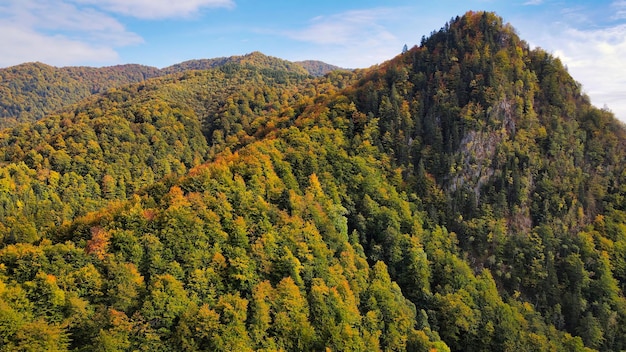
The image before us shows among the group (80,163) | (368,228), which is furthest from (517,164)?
(80,163)

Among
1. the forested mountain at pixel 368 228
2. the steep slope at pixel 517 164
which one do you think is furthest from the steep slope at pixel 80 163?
the steep slope at pixel 517 164

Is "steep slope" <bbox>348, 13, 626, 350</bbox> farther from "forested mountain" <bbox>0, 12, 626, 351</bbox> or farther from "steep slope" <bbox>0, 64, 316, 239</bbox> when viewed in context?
"steep slope" <bbox>0, 64, 316, 239</bbox>

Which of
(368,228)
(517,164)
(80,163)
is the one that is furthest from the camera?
(80,163)

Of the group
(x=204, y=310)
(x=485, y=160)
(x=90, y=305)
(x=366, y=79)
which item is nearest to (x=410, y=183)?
(x=485, y=160)

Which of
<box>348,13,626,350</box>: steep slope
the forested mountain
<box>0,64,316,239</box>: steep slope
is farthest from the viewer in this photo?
<box>0,64,316,239</box>: steep slope

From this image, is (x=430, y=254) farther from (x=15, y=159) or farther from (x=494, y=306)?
(x=15, y=159)

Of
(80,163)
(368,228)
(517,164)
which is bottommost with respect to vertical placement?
(368,228)

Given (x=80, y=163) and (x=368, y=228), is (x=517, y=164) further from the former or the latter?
(x=80, y=163)

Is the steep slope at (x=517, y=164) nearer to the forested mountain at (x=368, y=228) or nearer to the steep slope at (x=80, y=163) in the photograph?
the forested mountain at (x=368, y=228)

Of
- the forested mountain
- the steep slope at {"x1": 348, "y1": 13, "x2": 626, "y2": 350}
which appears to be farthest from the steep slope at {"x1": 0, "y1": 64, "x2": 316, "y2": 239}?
the steep slope at {"x1": 348, "y1": 13, "x2": 626, "y2": 350}
